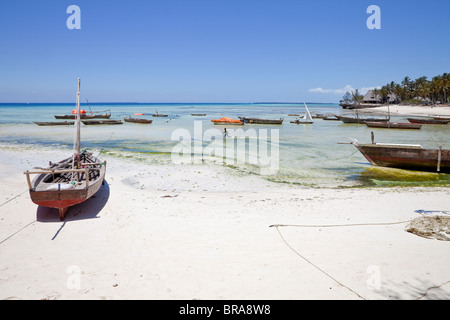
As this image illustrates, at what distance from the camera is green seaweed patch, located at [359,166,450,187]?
1281 cm

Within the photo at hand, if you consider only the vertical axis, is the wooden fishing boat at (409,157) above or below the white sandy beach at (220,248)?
above

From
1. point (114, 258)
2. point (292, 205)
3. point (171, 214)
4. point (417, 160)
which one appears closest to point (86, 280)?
point (114, 258)

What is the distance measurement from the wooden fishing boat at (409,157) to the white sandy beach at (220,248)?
461 centimetres

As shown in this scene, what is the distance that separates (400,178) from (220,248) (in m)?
12.0

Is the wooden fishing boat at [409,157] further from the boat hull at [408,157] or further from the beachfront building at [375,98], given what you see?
the beachfront building at [375,98]

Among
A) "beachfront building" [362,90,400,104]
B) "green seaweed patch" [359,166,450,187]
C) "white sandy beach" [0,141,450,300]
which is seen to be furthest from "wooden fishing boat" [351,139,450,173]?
"beachfront building" [362,90,400,104]

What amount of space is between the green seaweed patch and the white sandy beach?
2147mm

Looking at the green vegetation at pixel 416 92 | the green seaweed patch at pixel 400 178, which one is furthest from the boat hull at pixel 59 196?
the green vegetation at pixel 416 92

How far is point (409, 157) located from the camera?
14.9m

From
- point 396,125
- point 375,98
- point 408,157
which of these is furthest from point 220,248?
point 375,98

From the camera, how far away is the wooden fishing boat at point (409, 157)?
14375 mm

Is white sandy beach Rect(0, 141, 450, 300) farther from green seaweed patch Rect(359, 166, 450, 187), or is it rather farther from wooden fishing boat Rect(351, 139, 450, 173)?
wooden fishing boat Rect(351, 139, 450, 173)

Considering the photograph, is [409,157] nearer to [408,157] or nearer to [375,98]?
[408,157]
